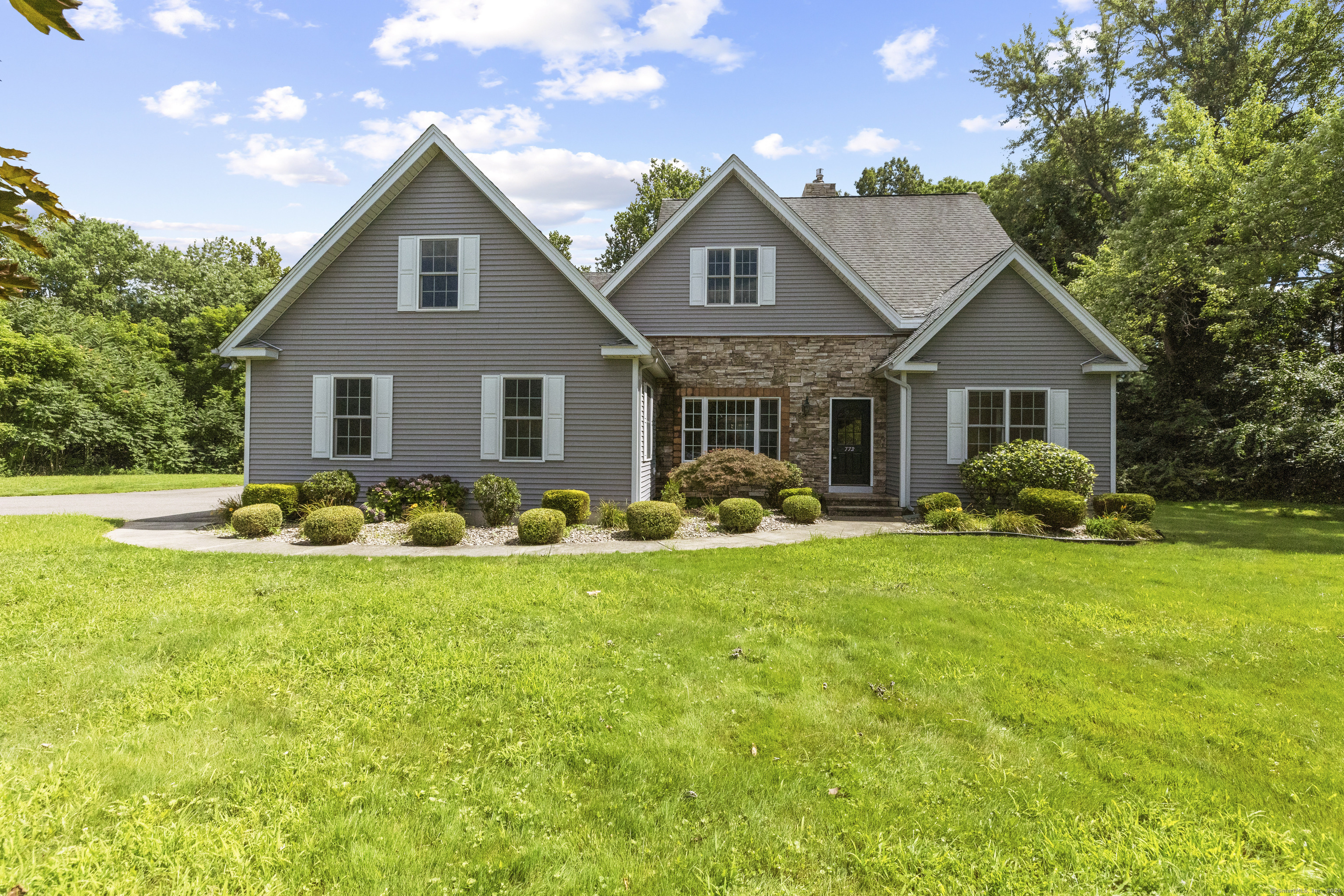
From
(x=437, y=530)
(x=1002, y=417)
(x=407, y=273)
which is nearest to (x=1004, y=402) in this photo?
(x=1002, y=417)

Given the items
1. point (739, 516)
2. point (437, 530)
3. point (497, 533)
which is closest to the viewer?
point (437, 530)

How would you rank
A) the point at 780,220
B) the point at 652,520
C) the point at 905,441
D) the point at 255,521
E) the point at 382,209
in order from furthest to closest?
the point at 780,220 → the point at 905,441 → the point at 382,209 → the point at 652,520 → the point at 255,521

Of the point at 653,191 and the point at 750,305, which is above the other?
the point at 653,191

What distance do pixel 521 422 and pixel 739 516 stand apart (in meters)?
4.88

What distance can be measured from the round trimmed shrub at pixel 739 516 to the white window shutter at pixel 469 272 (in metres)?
6.45

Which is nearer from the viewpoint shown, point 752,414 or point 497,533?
point 497,533

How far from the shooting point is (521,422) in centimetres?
1281

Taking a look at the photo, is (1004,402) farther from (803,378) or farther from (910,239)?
(910,239)

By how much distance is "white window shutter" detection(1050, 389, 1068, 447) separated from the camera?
13.5m

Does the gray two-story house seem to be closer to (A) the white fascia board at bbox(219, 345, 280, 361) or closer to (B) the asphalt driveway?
(A) the white fascia board at bbox(219, 345, 280, 361)

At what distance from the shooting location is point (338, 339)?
12.8 metres

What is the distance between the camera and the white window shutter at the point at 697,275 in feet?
49.2

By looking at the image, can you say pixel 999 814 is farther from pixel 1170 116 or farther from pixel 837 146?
pixel 1170 116

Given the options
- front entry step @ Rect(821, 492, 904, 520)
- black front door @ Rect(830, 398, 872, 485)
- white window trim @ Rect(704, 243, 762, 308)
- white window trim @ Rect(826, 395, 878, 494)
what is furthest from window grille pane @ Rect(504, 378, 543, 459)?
black front door @ Rect(830, 398, 872, 485)
